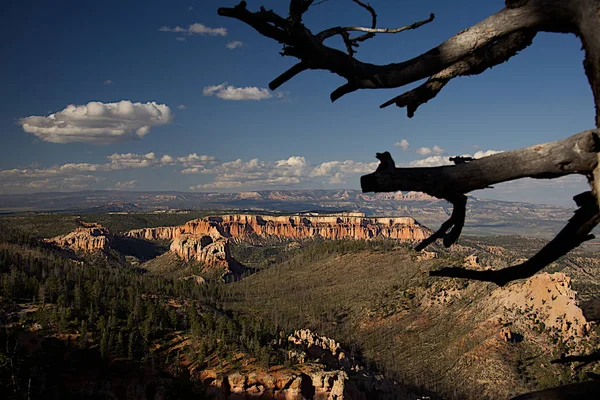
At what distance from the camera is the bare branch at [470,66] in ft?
13.4

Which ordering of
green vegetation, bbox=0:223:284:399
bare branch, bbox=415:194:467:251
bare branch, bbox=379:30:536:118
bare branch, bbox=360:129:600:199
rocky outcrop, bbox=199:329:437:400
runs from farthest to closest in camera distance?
green vegetation, bbox=0:223:284:399
rocky outcrop, bbox=199:329:437:400
bare branch, bbox=415:194:467:251
bare branch, bbox=379:30:536:118
bare branch, bbox=360:129:600:199

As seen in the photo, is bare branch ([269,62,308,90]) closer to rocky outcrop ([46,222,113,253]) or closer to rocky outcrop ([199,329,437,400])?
rocky outcrop ([199,329,437,400])

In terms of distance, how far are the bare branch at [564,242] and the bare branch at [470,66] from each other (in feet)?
5.10

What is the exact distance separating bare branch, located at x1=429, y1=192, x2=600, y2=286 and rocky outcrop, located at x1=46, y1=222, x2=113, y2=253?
196 m

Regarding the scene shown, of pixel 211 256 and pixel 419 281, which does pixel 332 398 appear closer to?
pixel 419 281

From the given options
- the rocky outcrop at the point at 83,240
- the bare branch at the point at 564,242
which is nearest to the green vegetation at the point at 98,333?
the bare branch at the point at 564,242

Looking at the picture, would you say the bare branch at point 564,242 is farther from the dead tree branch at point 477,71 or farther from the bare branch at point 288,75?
the bare branch at point 288,75

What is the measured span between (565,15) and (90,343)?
2181 inches

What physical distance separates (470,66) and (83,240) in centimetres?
20206

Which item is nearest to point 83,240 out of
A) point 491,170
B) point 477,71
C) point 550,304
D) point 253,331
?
point 253,331

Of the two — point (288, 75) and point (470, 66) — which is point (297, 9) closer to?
point (288, 75)

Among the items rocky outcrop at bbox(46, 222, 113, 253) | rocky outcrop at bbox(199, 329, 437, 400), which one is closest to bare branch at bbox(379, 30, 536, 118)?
rocky outcrop at bbox(199, 329, 437, 400)

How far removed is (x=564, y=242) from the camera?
385 cm

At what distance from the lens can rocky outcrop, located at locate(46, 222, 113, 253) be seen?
179 metres
